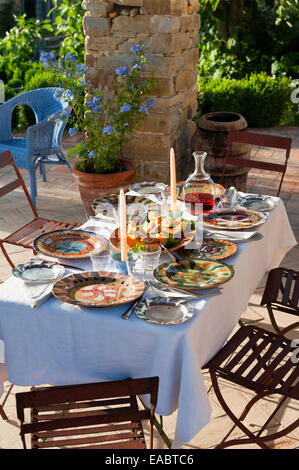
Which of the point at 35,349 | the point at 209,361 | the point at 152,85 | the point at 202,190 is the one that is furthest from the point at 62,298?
the point at 152,85

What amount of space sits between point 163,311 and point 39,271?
0.62 m

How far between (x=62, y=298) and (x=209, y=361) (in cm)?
70

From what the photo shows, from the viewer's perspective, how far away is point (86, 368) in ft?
7.97

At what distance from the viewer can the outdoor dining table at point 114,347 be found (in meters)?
2.27

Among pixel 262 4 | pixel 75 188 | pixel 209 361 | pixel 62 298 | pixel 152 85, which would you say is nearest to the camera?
pixel 62 298

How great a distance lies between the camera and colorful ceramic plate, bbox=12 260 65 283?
2.59m

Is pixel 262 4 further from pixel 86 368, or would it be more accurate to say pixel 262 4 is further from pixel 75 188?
pixel 86 368

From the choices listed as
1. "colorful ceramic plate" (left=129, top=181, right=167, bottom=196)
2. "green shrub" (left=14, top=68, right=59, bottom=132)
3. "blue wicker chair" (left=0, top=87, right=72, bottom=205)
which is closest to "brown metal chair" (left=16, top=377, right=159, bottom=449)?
"colorful ceramic plate" (left=129, top=181, right=167, bottom=196)

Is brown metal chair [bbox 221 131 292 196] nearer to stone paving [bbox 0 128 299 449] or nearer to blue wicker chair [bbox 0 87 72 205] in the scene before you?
stone paving [bbox 0 128 299 449]

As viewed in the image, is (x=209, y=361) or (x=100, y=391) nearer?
(x=100, y=391)

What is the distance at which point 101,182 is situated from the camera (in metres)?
4.83

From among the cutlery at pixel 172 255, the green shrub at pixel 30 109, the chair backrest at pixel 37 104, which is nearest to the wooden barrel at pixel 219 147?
the chair backrest at pixel 37 104

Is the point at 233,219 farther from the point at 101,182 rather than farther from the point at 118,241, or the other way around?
the point at 101,182

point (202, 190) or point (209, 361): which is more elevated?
point (202, 190)
